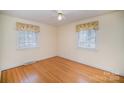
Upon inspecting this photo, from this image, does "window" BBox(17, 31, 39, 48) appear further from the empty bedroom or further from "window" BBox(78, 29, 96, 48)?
"window" BBox(78, 29, 96, 48)

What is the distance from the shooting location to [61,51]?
4.91 m

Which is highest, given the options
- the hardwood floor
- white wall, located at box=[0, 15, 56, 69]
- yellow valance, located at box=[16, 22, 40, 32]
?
yellow valance, located at box=[16, 22, 40, 32]

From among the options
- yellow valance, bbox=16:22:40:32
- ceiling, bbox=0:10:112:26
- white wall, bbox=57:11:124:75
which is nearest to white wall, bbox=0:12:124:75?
white wall, bbox=57:11:124:75

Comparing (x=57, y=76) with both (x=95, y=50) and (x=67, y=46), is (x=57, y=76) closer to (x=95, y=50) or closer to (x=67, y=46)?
(x=95, y=50)

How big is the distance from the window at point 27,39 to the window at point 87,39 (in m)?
2.14

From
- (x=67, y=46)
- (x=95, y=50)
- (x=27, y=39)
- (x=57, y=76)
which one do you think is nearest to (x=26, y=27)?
(x=27, y=39)

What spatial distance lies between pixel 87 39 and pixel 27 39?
265cm

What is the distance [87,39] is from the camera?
349 cm

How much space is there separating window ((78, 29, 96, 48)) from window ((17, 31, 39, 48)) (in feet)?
7.01

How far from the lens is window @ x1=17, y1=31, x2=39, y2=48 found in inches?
130

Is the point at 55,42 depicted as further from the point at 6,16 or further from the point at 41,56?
the point at 6,16
